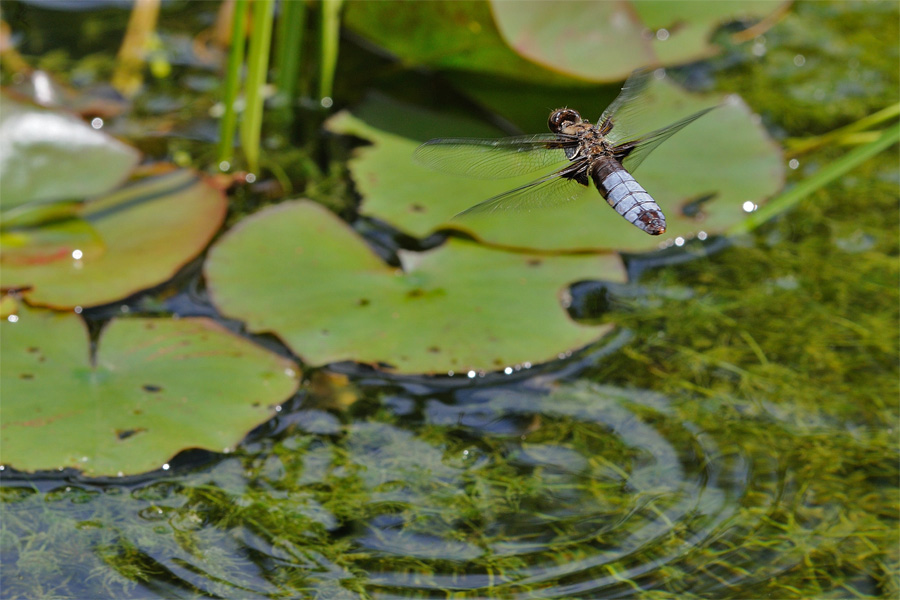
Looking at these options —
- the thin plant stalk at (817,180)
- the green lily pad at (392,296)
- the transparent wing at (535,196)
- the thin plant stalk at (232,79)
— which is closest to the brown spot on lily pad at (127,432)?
the green lily pad at (392,296)

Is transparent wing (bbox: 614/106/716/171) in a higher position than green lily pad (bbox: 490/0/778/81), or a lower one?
lower

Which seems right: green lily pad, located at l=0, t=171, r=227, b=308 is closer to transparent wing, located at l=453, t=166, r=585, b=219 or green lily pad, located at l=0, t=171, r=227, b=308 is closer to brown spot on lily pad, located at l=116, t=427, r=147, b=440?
brown spot on lily pad, located at l=116, t=427, r=147, b=440

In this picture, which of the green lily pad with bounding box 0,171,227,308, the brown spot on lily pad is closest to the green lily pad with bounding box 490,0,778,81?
the green lily pad with bounding box 0,171,227,308

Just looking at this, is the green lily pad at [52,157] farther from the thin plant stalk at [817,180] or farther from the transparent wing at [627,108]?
the thin plant stalk at [817,180]

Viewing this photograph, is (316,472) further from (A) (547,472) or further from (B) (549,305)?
(B) (549,305)

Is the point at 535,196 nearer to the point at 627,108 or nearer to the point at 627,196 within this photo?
the point at 627,196
